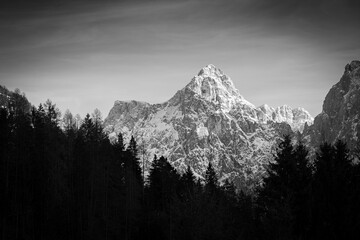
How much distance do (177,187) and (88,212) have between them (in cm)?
3233

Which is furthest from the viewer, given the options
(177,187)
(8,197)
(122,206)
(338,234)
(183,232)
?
(177,187)

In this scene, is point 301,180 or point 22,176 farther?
point 22,176

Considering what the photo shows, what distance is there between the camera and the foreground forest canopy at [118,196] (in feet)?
126

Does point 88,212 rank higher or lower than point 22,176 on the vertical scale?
lower

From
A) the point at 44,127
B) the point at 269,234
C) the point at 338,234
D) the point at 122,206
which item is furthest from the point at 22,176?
the point at 338,234

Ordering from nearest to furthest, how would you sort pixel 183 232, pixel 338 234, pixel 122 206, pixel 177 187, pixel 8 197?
pixel 338 234, pixel 183 232, pixel 8 197, pixel 122 206, pixel 177 187

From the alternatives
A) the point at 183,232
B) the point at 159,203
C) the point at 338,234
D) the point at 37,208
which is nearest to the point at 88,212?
the point at 37,208

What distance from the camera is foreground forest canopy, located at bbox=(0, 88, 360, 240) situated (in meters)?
38.3

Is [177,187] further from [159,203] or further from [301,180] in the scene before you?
[301,180]

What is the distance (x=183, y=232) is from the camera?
43719 mm

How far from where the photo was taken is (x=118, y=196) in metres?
64.1

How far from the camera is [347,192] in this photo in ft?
129

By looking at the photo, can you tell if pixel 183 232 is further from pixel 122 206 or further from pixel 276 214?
pixel 122 206

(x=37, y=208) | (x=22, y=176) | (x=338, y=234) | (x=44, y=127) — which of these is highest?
(x=44, y=127)
